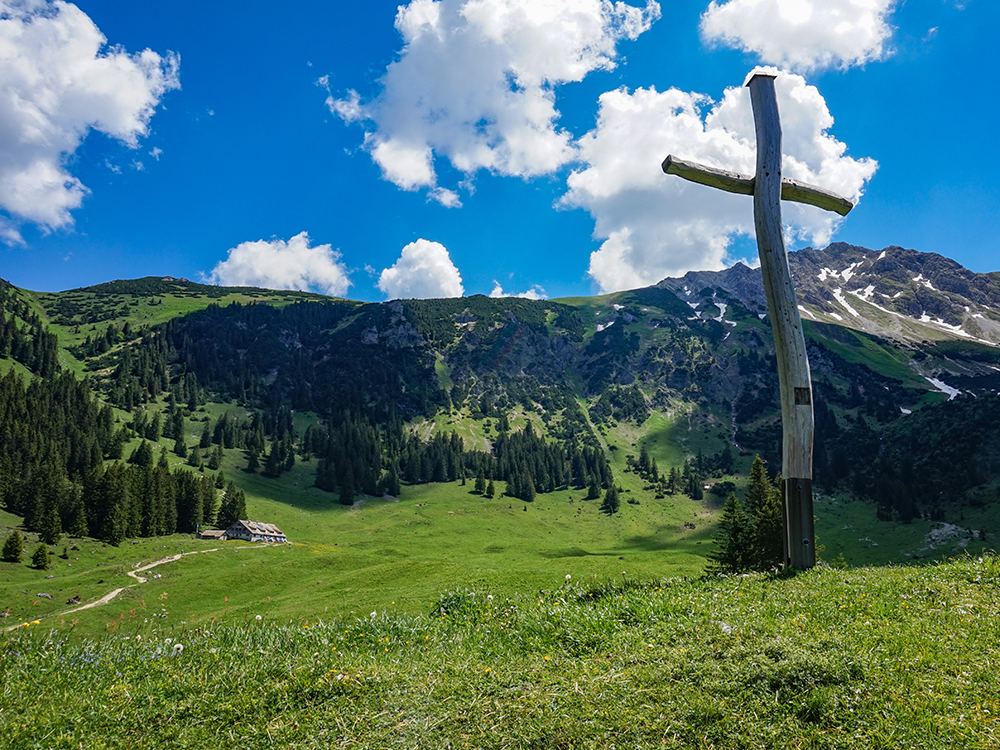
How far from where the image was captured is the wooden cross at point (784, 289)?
1251 centimetres

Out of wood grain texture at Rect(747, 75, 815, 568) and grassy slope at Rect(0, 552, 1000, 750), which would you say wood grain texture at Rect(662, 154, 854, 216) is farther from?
grassy slope at Rect(0, 552, 1000, 750)

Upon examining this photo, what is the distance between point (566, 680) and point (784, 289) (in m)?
11.2

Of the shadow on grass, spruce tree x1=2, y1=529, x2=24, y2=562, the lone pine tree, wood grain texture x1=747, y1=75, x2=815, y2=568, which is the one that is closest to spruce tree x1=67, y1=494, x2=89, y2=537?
spruce tree x1=2, y1=529, x2=24, y2=562

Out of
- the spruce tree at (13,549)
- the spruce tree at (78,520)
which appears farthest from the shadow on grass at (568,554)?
the spruce tree at (78,520)

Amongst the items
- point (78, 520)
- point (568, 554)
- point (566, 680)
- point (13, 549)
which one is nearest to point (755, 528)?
point (566, 680)

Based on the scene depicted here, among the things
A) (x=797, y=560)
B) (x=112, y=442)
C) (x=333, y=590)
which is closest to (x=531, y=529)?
(x=333, y=590)

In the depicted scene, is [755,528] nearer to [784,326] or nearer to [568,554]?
[784,326]

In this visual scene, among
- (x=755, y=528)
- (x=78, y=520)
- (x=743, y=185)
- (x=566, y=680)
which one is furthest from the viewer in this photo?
(x=78, y=520)

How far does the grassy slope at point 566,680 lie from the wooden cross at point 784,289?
288 centimetres

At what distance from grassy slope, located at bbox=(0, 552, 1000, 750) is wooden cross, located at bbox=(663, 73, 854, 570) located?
2.88 meters

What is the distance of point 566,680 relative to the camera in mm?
6695

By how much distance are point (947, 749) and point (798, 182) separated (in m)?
13.6

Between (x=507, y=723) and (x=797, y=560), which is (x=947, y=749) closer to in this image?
(x=507, y=723)

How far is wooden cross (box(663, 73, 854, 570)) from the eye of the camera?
12.5 metres
